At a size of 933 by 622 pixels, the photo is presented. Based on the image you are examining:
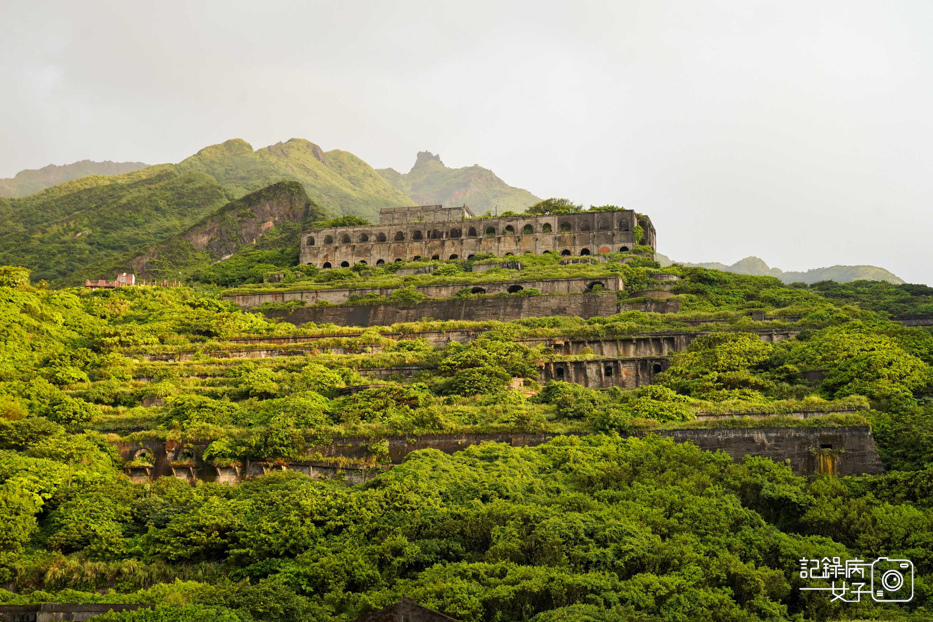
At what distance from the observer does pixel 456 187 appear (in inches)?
6471

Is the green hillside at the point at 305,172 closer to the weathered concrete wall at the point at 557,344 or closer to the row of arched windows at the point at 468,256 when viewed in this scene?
the row of arched windows at the point at 468,256

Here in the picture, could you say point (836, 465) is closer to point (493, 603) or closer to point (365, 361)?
point (493, 603)

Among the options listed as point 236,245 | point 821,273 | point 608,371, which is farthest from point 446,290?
point 821,273

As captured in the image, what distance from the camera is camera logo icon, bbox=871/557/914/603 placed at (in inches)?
774

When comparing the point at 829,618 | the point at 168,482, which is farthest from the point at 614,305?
the point at 829,618

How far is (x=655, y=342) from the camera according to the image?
130 feet

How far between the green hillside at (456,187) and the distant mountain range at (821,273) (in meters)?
35.5

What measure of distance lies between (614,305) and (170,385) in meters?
22.8

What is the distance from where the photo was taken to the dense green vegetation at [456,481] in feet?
64.7

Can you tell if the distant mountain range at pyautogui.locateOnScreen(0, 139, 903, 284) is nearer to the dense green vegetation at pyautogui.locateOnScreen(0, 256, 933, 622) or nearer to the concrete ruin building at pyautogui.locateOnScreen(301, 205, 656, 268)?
the concrete ruin building at pyautogui.locateOnScreen(301, 205, 656, 268)

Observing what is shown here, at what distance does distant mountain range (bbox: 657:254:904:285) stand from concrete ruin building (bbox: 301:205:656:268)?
85.4ft

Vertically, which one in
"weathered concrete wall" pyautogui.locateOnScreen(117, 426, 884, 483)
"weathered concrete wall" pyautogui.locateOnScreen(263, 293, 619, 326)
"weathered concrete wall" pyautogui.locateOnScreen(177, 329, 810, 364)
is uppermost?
"weathered concrete wall" pyautogui.locateOnScreen(263, 293, 619, 326)

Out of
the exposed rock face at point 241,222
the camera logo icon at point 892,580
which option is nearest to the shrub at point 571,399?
the camera logo icon at point 892,580

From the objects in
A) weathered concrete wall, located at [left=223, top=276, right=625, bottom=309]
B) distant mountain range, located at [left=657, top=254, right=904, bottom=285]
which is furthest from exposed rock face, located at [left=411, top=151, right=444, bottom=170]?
weathered concrete wall, located at [left=223, top=276, right=625, bottom=309]
